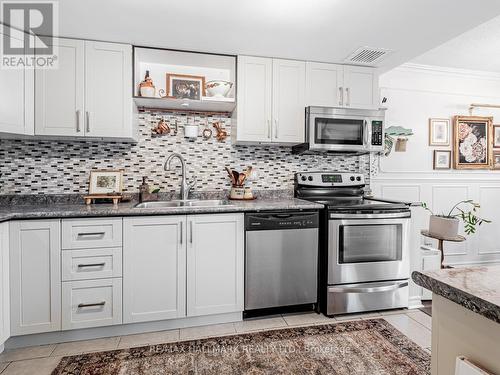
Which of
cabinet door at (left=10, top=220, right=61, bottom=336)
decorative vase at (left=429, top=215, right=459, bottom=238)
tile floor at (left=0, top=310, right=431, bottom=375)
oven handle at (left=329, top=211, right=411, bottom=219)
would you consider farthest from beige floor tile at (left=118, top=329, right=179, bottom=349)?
decorative vase at (left=429, top=215, right=459, bottom=238)

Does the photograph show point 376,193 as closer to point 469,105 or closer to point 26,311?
point 469,105

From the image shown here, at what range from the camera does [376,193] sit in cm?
350

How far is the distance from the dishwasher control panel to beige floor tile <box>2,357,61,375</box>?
1.56 meters

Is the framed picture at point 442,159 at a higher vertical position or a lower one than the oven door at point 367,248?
higher

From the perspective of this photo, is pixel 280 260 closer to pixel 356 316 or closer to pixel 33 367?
pixel 356 316

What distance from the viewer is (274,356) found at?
195 centimetres

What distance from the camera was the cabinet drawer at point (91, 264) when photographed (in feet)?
6.82

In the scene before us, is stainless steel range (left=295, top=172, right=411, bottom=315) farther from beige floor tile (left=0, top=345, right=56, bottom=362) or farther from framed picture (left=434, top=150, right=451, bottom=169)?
beige floor tile (left=0, top=345, right=56, bottom=362)

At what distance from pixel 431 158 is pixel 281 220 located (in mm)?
2454

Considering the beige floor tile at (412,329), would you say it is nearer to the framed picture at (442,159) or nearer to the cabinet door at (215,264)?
the cabinet door at (215,264)

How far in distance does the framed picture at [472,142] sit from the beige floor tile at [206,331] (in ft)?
11.2

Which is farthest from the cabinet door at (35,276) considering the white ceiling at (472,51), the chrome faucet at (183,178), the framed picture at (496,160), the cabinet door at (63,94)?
the framed picture at (496,160)

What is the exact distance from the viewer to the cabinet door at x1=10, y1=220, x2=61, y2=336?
78.7 inches

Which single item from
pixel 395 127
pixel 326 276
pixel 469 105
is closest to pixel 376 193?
pixel 395 127
